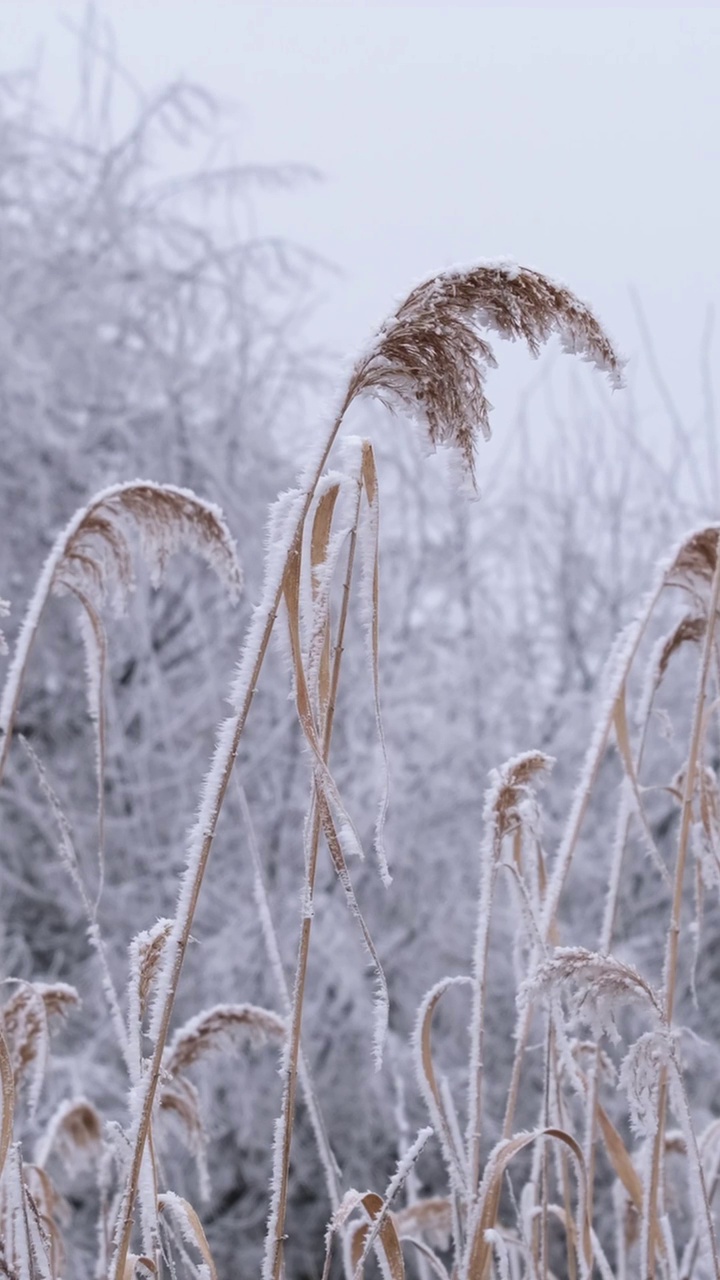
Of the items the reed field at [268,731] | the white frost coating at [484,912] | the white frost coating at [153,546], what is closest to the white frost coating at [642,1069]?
the white frost coating at [484,912]

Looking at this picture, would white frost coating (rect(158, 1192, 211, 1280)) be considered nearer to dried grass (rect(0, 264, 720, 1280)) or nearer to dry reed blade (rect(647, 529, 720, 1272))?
dried grass (rect(0, 264, 720, 1280))

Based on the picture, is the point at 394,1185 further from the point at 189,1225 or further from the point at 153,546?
the point at 153,546

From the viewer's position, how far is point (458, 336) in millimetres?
805

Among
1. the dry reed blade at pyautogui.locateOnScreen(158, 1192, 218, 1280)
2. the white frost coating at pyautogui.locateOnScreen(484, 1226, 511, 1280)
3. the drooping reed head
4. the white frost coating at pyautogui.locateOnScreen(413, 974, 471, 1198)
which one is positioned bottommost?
the white frost coating at pyautogui.locateOnScreen(484, 1226, 511, 1280)

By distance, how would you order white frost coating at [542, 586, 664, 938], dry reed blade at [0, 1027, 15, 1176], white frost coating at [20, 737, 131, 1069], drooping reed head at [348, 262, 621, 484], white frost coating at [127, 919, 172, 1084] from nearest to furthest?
drooping reed head at [348, 262, 621, 484]
dry reed blade at [0, 1027, 15, 1176]
white frost coating at [127, 919, 172, 1084]
white frost coating at [20, 737, 131, 1069]
white frost coating at [542, 586, 664, 938]

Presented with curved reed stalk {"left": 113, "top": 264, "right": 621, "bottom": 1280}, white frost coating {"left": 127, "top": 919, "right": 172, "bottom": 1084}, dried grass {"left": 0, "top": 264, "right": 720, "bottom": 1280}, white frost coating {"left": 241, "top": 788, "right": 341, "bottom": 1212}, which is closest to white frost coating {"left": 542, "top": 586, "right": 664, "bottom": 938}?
dried grass {"left": 0, "top": 264, "right": 720, "bottom": 1280}

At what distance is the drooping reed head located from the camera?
80cm

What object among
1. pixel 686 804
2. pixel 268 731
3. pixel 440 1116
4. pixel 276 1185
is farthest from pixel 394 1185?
pixel 268 731

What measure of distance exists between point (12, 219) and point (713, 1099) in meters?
4.93

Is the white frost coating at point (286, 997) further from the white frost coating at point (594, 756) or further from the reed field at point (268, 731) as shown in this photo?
the reed field at point (268, 731)

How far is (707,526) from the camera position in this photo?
1.41 metres

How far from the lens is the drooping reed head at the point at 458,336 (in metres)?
0.80

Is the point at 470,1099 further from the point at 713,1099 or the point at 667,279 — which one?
the point at 667,279

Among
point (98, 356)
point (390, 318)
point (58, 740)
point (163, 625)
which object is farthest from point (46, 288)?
point (390, 318)
